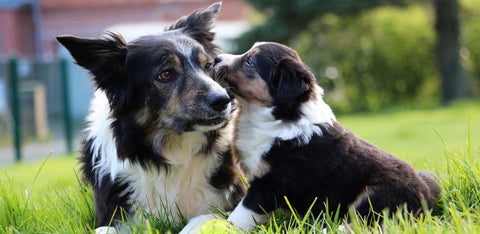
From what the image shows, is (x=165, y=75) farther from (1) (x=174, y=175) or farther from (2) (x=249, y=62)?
(1) (x=174, y=175)

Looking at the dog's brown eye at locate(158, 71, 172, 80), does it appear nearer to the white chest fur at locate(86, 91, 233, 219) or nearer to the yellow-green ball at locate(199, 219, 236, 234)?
the white chest fur at locate(86, 91, 233, 219)

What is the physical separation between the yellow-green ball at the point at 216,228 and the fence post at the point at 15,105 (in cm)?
990

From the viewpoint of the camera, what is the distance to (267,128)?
4.20 meters

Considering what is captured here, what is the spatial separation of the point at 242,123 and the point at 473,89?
16.7 meters

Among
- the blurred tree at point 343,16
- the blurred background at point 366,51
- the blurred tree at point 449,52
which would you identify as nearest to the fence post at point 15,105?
the blurred background at point 366,51

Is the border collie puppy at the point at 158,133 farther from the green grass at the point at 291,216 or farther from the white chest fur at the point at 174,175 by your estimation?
the green grass at the point at 291,216

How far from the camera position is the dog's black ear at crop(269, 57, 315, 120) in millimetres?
4141

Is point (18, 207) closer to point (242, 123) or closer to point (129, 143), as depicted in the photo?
point (129, 143)

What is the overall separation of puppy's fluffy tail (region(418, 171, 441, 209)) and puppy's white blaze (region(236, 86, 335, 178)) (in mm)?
810

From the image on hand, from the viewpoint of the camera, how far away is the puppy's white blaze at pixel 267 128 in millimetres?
4109

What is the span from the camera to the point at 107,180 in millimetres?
4344

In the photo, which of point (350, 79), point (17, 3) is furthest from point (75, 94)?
point (17, 3)

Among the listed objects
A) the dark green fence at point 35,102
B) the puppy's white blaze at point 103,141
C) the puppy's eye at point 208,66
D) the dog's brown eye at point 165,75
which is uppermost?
the puppy's eye at point 208,66

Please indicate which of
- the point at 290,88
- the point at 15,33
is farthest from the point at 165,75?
the point at 15,33
